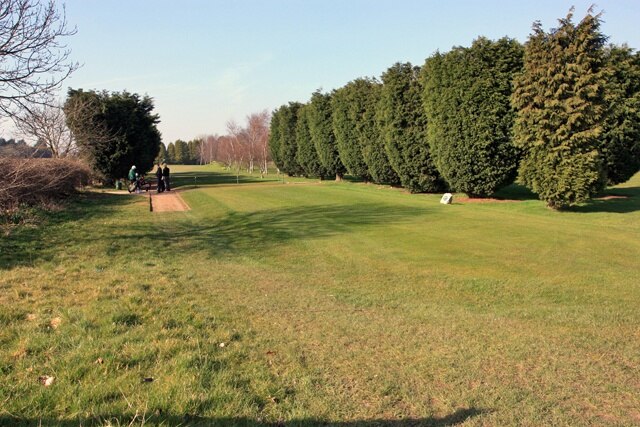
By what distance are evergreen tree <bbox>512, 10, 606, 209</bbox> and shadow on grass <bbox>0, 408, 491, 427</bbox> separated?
15.7m

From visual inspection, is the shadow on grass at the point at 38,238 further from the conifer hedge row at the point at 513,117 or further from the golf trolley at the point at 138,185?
the conifer hedge row at the point at 513,117

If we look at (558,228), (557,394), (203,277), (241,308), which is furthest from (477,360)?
(558,228)

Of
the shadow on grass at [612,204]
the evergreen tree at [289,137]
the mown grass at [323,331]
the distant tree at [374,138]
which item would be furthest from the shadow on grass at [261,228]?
the evergreen tree at [289,137]

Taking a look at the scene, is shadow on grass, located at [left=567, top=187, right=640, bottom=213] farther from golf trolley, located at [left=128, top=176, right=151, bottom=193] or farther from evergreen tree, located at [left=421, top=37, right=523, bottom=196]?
golf trolley, located at [left=128, top=176, right=151, bottom=193]

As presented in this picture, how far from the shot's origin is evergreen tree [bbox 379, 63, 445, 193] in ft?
83.9

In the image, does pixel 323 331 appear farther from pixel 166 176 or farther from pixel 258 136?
pixel 258 136

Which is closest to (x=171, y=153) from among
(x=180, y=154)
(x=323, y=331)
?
(x=180, y=154)

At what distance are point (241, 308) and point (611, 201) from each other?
763 inches

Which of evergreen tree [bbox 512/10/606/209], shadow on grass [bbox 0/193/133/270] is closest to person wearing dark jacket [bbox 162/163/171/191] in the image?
shadow on grass [bbox 0/193/133/270]

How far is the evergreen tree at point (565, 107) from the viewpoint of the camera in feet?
53.0

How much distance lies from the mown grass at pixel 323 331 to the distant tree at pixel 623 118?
1089 cm

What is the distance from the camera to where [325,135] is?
3994 cm

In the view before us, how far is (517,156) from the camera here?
20547mm

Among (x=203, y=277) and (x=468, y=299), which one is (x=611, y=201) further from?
(x=203, y=277)
